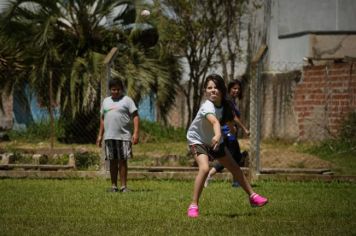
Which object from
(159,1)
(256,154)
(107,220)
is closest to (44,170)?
(256,154)

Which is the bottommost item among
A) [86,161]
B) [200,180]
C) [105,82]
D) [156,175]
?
[156,175]

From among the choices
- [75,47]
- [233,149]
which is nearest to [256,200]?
[233,149]

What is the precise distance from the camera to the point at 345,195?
10.9m

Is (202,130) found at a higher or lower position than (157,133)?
higher

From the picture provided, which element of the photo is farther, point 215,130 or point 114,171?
point 114,171

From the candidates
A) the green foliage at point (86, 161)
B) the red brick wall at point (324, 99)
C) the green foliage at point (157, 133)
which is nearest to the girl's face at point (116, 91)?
the green foliage at point (86, 161)

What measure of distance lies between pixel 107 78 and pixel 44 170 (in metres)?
1.81

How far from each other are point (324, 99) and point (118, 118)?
328 inches

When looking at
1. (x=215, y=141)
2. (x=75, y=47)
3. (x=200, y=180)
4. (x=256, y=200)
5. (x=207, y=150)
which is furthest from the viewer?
(x=75, y=47)

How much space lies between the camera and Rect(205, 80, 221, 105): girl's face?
28.4 feet

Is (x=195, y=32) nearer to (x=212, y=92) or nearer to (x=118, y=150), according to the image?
(x=118, y=150)

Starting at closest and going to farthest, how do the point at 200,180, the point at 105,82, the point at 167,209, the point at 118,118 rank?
the point at 200,180
the point at 167,209
the point at 118,118
the point at 105,82

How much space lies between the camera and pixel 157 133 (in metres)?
21.4

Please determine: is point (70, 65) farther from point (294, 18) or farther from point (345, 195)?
point (345, 195)
